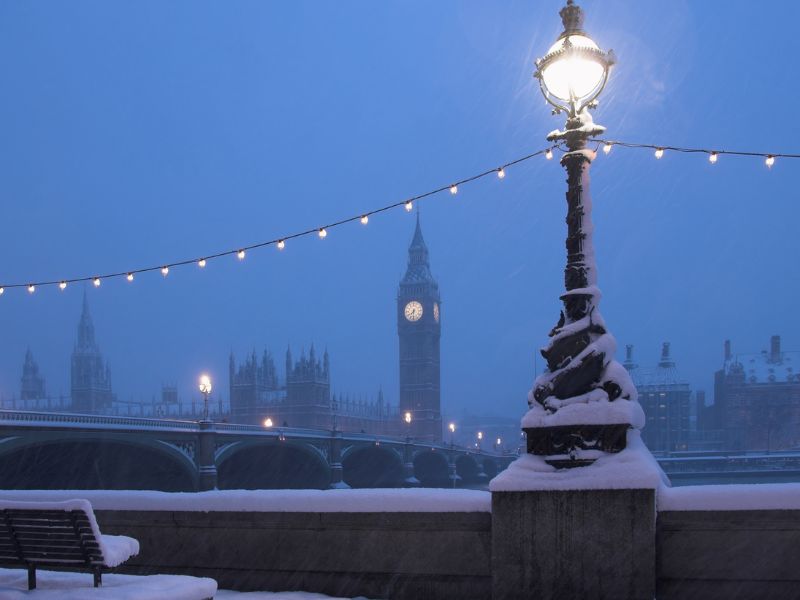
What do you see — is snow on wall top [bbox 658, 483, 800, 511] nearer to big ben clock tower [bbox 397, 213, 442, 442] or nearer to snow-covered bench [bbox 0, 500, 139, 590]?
snow-covered bench [bbox 0, 500, 139, 590]

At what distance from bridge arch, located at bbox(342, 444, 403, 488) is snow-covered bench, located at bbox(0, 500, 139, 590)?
60.6 metres

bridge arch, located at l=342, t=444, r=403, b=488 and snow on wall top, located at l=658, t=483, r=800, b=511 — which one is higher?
snow on wall top, located at l=658, t=483, r=800, b=511

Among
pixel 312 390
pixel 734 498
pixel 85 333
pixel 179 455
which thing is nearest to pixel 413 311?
pixel 312 390

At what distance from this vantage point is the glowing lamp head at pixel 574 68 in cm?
658

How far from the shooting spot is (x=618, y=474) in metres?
5.66

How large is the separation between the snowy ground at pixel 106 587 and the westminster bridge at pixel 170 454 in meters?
26.3

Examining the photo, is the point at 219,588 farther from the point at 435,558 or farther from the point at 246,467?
the point at 246,467

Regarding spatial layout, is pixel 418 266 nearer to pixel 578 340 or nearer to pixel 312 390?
pixel 312 390

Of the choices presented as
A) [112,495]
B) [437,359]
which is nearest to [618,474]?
[112,495]

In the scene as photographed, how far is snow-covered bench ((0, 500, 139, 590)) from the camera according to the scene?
16.6ft

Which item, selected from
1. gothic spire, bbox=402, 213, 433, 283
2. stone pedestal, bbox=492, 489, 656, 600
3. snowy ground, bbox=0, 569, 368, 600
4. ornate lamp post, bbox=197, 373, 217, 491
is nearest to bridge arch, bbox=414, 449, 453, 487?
ornate lamp post, bbox=197, 373, 217, 491

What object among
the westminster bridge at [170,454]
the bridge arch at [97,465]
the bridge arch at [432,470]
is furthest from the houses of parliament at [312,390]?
the bridge arch at [97,465]

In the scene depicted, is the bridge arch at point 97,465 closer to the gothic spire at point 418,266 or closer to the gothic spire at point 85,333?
the gothic spire at point 418,266

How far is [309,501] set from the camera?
669cm
